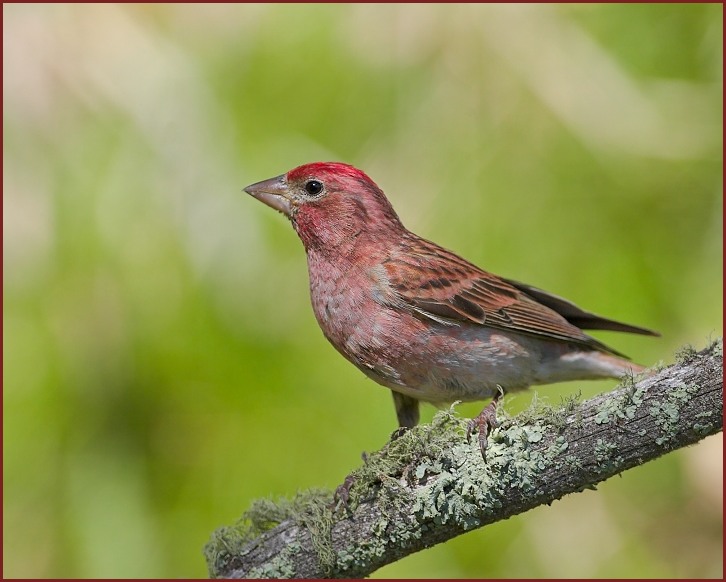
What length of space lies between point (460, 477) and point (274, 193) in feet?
6.11

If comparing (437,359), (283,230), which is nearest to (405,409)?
(437,359)

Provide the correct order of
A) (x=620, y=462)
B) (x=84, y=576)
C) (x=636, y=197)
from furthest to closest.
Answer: (x=636, y=197), (x=84, y=576), (x=620, y=462)

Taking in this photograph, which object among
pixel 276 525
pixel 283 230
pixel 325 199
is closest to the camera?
pixel 276 525

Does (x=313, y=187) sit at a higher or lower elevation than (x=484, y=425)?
higher

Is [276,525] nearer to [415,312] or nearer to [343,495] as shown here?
[343,495]

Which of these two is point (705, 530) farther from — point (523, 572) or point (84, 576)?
point (84, 576)

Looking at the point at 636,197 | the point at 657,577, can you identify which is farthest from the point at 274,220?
the point at 657,577

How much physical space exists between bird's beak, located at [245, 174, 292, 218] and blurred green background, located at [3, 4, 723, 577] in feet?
2.66

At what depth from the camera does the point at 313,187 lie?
4754 millimetres

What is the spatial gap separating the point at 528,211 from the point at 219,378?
1952 mm

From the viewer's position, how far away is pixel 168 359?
533 centimetres

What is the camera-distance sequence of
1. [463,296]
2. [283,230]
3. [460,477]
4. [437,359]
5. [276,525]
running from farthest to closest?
[283,230] < [463,296] < [437,359] < [276,525] < [460,477]

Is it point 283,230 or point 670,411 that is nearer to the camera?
point 670,411

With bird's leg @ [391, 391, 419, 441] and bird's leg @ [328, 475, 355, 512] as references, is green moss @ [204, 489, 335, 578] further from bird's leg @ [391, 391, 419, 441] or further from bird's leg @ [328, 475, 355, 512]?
bird's leg @ [391, 391, 419, 441]
